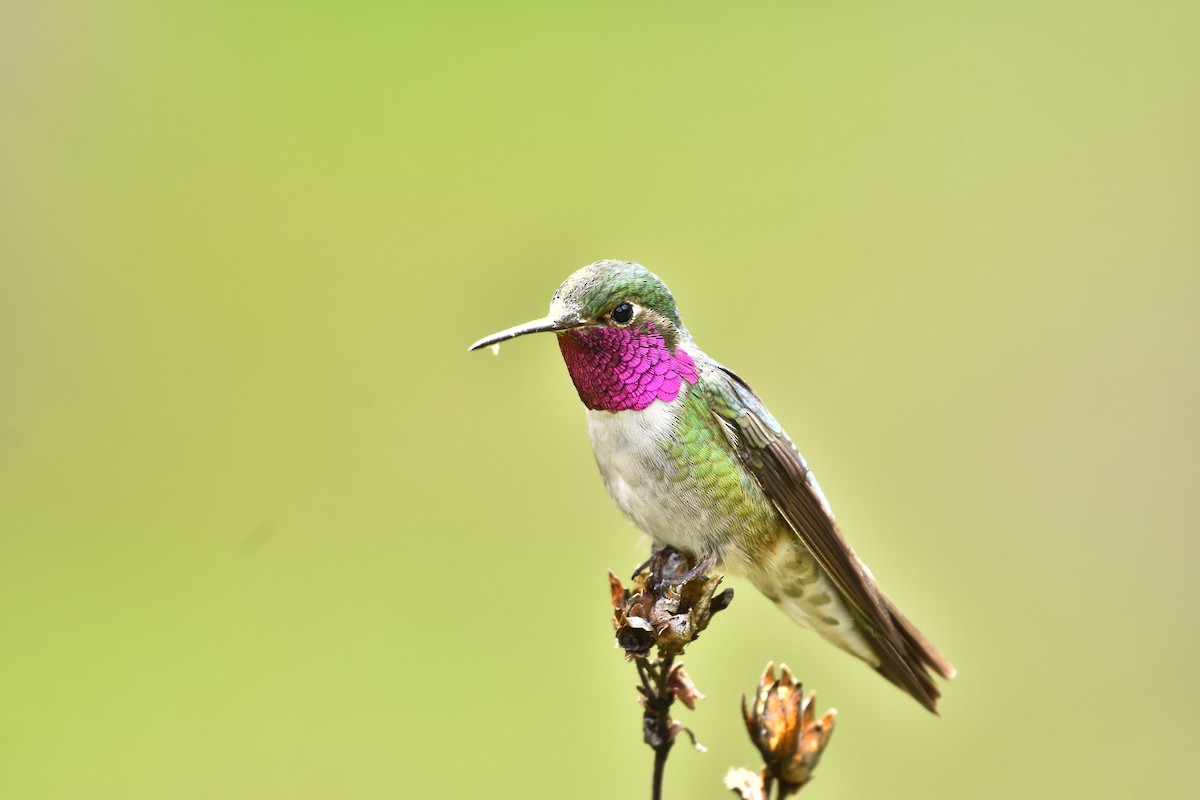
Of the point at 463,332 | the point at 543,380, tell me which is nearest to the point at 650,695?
the point at 543,380

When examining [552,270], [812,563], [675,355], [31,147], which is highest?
[31,147]

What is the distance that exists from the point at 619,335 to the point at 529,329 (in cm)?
18

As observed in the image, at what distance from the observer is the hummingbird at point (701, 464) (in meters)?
1.52

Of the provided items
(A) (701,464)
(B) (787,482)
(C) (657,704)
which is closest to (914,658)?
(B) (787,482)

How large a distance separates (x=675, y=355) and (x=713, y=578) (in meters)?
0.32

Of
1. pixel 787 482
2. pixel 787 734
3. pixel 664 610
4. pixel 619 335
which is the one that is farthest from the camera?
pixel 787 482

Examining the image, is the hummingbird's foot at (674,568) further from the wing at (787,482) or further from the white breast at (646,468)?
the wing at (787,482)

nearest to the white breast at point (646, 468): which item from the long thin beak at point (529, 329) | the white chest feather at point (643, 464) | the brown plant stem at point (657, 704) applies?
the white chest feather at point (643, 464)

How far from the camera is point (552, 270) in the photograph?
2.27 meters

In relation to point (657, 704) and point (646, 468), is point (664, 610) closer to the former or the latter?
point (657, 704)

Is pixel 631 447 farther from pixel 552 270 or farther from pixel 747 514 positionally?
pixel 552 270

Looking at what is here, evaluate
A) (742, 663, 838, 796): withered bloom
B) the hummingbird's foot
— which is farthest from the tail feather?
(742, 663, 838, 796): withered bloom

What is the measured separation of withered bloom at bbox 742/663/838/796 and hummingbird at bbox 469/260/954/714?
32cm

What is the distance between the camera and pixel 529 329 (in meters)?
1.35
